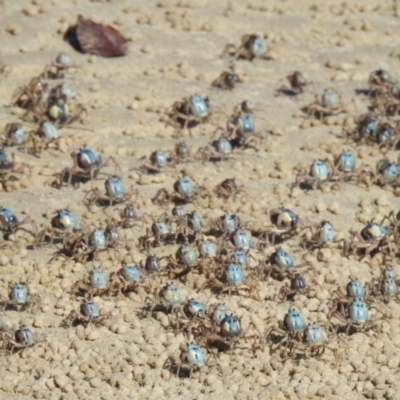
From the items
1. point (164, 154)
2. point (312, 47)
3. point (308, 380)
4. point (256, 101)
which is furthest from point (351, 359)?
point (312, 47)

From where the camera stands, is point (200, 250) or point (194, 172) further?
point (194, 172)

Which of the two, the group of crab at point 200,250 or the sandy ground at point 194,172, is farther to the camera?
the group of crab at point 200,250

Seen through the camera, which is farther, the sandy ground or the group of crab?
the group of crab

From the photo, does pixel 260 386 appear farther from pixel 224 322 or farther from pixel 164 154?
pixel 164 154
